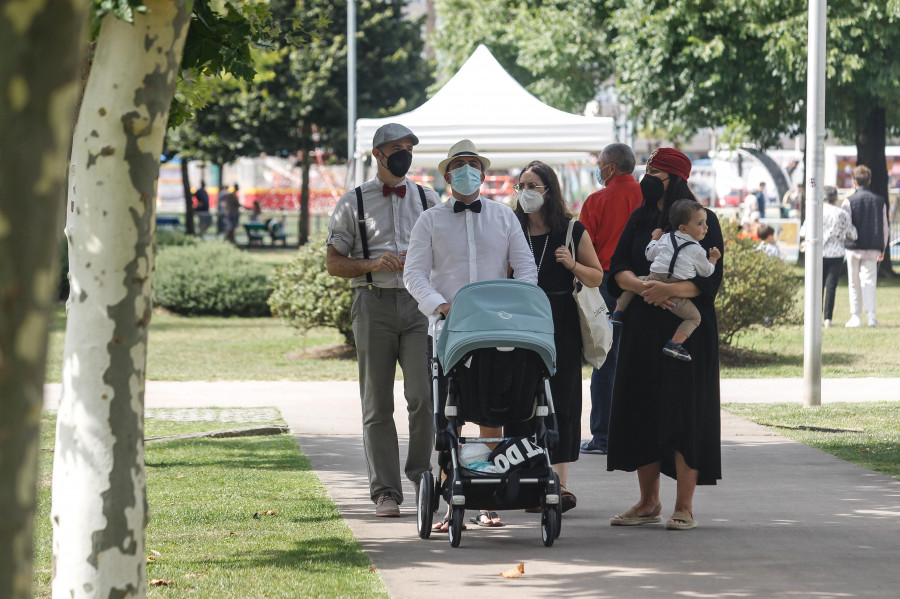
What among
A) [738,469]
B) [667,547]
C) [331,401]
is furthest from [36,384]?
[331,401]

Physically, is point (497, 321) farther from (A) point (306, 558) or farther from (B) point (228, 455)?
(B) point (228, 455)

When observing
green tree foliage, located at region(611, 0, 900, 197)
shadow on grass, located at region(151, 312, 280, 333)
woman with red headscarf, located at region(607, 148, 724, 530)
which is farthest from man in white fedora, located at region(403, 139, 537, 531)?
green tree foliage, located at region(611, 0, 900, 197)

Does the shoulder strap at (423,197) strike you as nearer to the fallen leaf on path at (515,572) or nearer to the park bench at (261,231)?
the fallen leaf on path at (515,572)

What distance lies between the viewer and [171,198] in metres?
75.8

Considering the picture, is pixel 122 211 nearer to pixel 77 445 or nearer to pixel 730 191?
pixel 77 445

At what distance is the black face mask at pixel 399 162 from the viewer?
668 cm

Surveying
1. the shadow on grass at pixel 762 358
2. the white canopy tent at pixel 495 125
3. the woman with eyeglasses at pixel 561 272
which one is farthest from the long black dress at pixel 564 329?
the white canopy tent at pixel 495 125

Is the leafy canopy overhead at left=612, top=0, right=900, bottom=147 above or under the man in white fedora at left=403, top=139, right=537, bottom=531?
above

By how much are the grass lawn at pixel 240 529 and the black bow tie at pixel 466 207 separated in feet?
5.37

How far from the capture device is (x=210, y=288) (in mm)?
21484

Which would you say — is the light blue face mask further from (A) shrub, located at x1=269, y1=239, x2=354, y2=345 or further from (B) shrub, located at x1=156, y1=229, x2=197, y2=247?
(B) shrub, located at x1=156, y1=229, x2=197, y2=247

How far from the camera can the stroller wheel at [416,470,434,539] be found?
607cm

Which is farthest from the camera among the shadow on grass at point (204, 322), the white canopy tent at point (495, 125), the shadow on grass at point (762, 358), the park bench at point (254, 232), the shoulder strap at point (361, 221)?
the park bench at point (254, 232)

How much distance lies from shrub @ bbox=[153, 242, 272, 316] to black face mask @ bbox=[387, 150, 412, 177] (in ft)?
48.4
